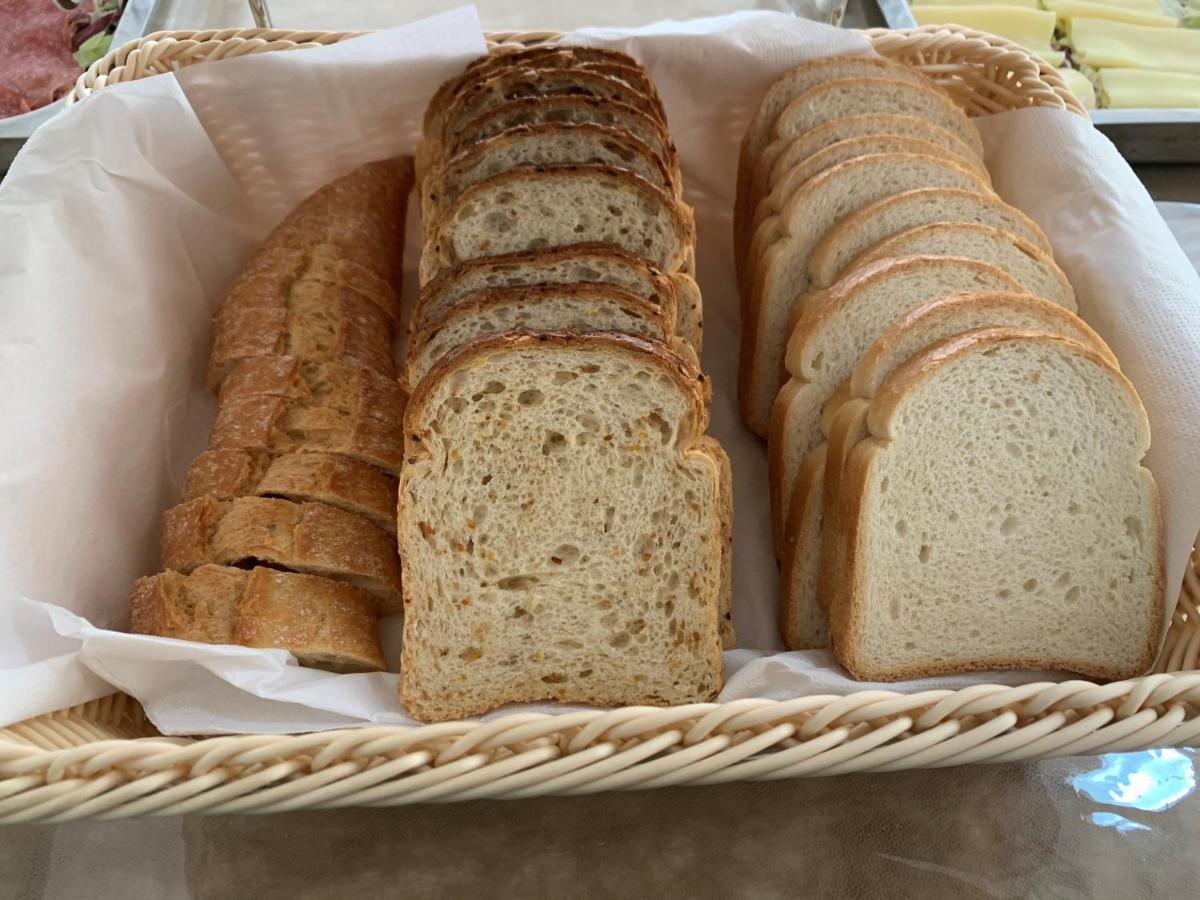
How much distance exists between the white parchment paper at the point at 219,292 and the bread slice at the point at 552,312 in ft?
2.06

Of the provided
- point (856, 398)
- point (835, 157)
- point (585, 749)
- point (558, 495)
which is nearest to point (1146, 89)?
point (835, 157)

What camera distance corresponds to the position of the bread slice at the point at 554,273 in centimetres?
193

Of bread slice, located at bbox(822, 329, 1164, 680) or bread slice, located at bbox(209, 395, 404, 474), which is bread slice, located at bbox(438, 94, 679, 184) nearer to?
bread slice, located at bbox(209, 395, 404, 474)

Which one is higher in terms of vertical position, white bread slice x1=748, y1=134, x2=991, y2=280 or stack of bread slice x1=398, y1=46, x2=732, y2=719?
white bread slice x1=748, y1=134, x2=991, y2=280

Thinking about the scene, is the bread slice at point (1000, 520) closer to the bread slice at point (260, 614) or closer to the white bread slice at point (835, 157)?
the white bread slice at point (835, 157)

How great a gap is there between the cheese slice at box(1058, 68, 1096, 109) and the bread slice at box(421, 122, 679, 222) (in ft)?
6.63

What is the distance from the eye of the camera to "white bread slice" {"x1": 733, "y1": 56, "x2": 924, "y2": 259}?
2547mm

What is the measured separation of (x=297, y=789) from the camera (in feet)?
4.72

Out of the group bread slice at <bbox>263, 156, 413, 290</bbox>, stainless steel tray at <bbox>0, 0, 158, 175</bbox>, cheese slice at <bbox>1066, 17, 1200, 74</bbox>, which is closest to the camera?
bread slice at <bbox>263, 156, 413, 290</bbox>

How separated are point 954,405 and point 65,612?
1.52 m

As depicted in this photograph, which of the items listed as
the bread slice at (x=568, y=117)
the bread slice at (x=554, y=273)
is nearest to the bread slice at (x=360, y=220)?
the bread slice at (x=568, y=117)

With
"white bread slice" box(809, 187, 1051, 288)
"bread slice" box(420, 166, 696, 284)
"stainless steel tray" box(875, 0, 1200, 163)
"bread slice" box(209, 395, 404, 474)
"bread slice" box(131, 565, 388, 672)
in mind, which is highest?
"bread slice" box(420, 166, 696, 284)

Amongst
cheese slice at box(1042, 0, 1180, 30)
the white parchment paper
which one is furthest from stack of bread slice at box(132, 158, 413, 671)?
cheese slice at box(1042, 0, 1180, 30)

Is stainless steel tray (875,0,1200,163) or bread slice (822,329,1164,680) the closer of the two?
bread slice (822,329,1164,680)
